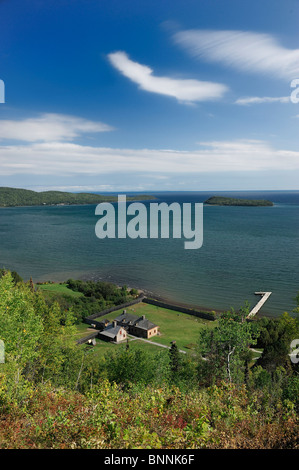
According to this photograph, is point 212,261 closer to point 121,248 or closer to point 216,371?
point 121,248

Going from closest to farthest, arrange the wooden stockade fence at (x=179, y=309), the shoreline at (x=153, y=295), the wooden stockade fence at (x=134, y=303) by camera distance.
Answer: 1. the wooden stockade fence at (x=134, y=303)
2. the wooden stockade fence at (x=179, y=309)
3. the shoreline at (x=153, y=295)

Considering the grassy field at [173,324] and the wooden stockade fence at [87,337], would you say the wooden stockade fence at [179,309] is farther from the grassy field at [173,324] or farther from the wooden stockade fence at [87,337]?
the wooden stockade fence at [87,337]

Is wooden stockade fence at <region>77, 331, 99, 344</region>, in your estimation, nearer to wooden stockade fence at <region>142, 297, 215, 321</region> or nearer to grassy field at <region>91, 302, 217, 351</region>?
grassy field at <region>91, 302, 217, 351</region>

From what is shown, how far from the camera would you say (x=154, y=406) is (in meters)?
8.47

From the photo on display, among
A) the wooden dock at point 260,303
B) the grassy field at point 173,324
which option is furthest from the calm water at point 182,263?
the grassy field at point 173,324

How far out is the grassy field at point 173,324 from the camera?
3628 cm

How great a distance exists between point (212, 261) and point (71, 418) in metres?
69.1

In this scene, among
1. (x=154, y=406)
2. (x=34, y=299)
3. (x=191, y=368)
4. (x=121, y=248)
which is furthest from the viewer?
(x=121, y=248)

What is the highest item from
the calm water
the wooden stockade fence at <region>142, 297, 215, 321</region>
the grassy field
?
the calm water

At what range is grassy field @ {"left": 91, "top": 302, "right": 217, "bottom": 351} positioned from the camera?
36281 mm

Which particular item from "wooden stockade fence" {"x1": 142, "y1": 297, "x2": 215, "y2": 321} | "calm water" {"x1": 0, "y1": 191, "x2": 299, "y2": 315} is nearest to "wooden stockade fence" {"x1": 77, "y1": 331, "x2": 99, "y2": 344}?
"wooden stockade fence" {"x1": 142, "y1": 297, "x2": 215, "y2": 321}
